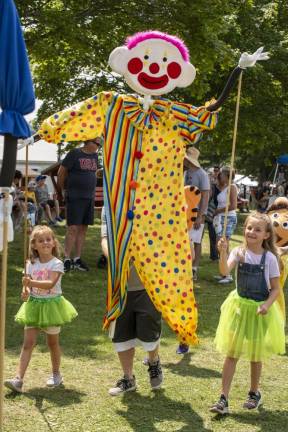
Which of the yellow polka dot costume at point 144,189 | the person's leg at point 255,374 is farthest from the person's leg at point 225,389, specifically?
the yellow polka dot costume at point 144,189

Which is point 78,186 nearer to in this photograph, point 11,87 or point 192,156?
point 192,156

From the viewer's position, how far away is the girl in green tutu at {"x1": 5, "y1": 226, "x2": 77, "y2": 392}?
460 centimetres

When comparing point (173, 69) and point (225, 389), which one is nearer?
point (225, 389)

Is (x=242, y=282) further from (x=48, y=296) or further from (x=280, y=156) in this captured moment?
(x=280, y=156)

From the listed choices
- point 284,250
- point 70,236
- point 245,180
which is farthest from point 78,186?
point 245,180

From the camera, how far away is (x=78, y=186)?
9000 mm

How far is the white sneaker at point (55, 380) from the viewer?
15.6 ft

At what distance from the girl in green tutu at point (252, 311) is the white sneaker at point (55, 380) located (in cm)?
113

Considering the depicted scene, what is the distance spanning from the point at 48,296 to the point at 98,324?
1939 millimetres

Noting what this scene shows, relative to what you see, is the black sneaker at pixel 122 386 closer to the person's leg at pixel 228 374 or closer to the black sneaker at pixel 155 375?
the black sneaker at pixel 155 375

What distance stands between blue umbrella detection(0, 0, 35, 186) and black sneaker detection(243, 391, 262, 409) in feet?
7.58

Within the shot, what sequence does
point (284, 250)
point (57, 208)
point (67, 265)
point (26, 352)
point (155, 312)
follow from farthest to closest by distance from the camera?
point (57, 208) < point (67, 265) < point (284, 250) < point (155, 312) < point (26, 352)

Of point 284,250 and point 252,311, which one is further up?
point 284,250

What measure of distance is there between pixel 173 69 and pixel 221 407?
7.55 ft
